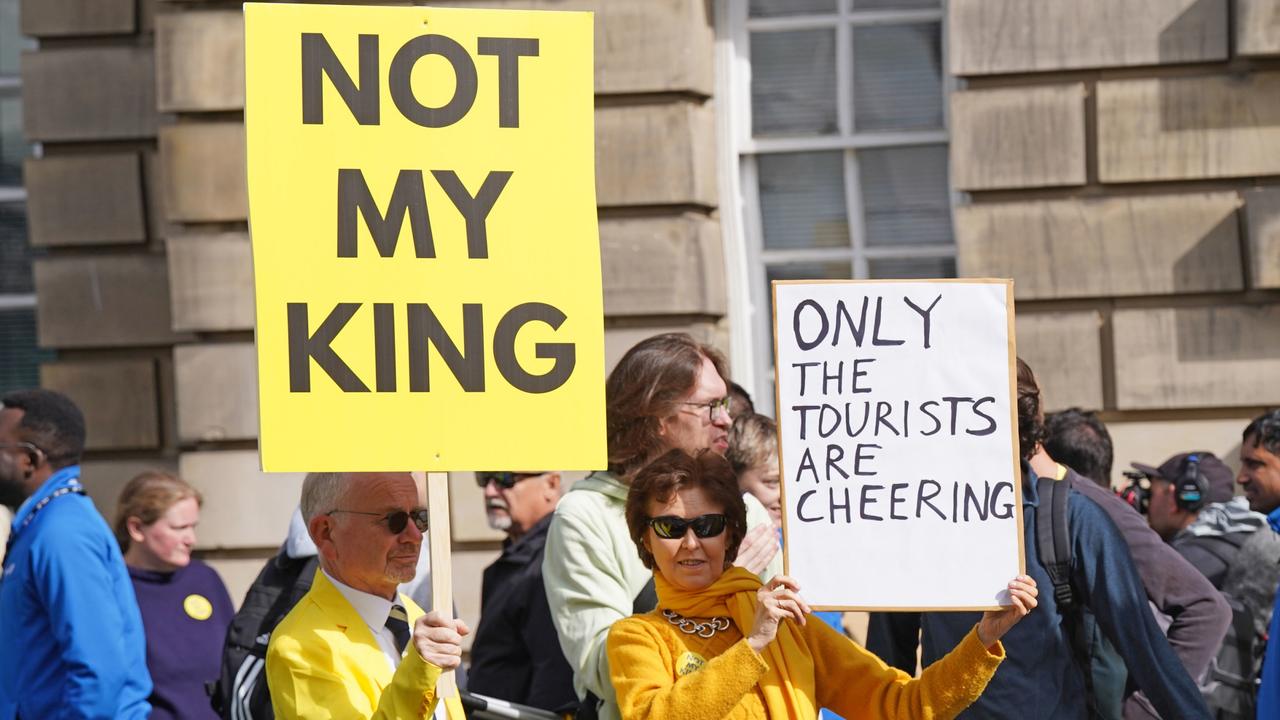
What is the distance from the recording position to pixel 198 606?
6.10 meters

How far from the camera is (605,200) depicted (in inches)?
308

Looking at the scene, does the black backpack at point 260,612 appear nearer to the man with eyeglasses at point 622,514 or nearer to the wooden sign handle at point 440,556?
the man with eyeglasses at point 622,514

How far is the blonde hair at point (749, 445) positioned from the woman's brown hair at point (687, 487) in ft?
5.10

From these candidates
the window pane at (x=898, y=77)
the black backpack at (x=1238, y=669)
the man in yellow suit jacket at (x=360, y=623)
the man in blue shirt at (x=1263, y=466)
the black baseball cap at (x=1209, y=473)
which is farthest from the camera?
the window pane at (x=898, y=77)

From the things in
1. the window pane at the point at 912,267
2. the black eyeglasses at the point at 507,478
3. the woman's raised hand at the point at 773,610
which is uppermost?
the window pane at the point at 912,267

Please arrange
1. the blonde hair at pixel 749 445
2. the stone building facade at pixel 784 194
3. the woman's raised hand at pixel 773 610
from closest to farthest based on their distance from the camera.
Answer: the woman's raised hand at pixel 773 610, the blonde hair at pixel 749 445, the stone building facade at pixel 784 194

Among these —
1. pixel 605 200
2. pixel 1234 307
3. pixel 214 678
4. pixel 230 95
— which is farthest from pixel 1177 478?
pixel 230 95

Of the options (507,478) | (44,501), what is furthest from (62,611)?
(507,478)

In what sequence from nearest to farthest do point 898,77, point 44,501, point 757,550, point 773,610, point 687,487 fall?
point 773,610 < point 687,487 < point 757,550 < point 44,501 < point 898,77

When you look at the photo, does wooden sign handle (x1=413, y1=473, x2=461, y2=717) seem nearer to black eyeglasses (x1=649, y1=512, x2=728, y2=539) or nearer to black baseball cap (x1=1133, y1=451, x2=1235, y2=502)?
black eyeglasses (x1=649, y1=512, x2=728, y2=539)

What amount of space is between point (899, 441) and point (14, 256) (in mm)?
6854

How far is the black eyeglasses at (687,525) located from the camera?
3414 mm

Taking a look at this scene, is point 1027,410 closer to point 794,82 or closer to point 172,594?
point 172,594

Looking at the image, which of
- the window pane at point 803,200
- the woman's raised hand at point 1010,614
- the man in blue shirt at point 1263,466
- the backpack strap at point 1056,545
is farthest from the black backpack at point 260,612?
the window pane at point 803,200
